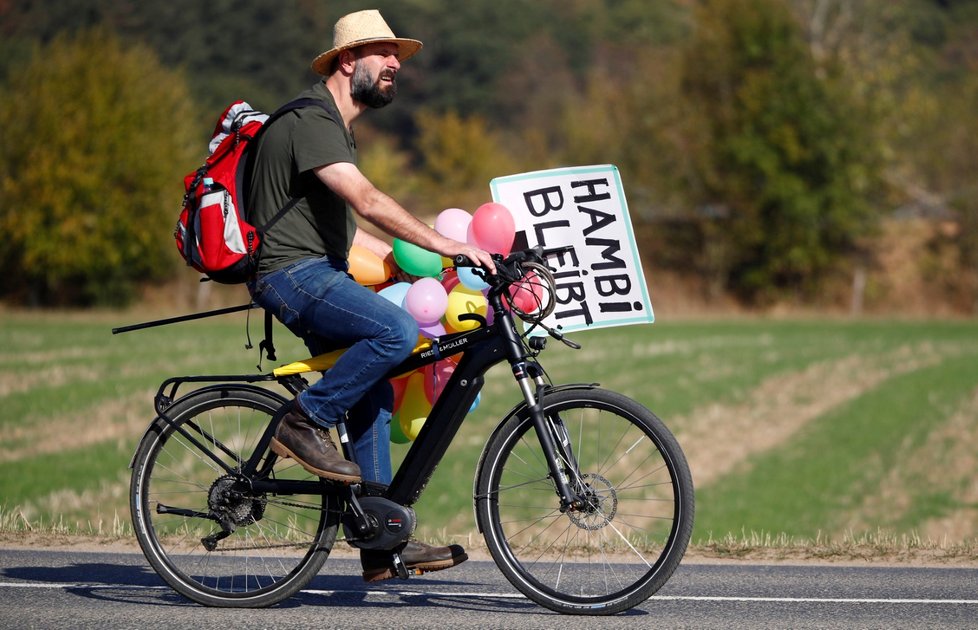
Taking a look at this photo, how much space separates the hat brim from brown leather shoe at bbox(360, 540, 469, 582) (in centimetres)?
219

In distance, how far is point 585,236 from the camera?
22.8 ft

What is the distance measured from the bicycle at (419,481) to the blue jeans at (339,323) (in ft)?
0.57

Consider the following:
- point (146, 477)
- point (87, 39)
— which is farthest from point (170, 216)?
point (146, 477)

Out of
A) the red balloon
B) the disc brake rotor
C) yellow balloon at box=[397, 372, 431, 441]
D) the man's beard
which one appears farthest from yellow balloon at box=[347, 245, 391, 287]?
the disc brake rotor

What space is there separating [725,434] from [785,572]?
20.7 meters

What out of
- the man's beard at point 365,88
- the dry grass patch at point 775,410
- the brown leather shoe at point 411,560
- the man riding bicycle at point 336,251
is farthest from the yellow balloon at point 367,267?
the dry grass patch at point 775,410

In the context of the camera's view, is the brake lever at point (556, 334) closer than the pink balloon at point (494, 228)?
Yes

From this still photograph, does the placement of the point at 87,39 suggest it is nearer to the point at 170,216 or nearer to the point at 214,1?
the point at 170,216

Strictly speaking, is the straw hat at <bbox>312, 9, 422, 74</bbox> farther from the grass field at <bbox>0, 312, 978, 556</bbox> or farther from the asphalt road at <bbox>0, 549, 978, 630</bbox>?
the grass field at <bbox>0, 312, 978, 556</bbox>

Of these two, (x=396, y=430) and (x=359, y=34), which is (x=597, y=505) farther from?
(x=359, y=34)

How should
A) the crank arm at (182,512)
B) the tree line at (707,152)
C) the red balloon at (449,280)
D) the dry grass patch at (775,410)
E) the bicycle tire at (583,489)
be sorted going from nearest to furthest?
the bicycle tire at (583,489) → the crank arm at (182,512) → the red balloon at (449,280) → the dry grass patch at (775,410) → the tree line at (707,152)

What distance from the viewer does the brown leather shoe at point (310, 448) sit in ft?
20.5

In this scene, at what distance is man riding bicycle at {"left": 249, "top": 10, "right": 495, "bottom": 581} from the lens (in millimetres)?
6043

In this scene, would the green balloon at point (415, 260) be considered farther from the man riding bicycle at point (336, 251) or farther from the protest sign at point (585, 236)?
the man riding bicycle at point (336, 251)
